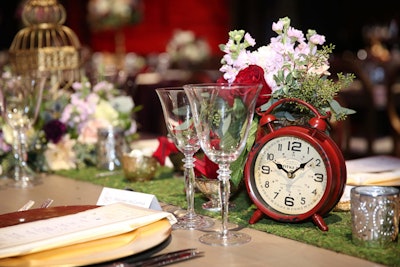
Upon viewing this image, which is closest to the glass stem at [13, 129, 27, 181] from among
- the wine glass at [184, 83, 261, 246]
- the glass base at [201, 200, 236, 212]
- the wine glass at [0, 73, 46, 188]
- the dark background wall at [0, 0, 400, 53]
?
the wine glass at [0, 73, 46, 188]

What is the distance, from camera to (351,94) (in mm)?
4258

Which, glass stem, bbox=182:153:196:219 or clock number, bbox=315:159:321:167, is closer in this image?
clock number, bbox=315:159:321:167

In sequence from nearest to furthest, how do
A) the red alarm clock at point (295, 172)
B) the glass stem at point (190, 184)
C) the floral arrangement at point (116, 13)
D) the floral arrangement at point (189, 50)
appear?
1. the red alarm clock at point (295, 172)
2. the glass stem at point (190, 184)
3. the floral arrangement at point (189, 50)
4. the floral arrangement at point (116, 13)

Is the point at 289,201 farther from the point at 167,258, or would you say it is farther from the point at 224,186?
the point at 167,258

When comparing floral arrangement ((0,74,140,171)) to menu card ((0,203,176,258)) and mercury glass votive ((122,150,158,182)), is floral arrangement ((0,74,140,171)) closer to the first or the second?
mercury glass votive ((122,150,158,182))

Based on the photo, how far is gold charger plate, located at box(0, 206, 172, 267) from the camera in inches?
39.7

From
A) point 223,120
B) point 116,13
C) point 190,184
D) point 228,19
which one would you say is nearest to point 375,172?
point 190,184

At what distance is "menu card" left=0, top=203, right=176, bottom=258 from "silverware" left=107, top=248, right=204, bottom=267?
86 millimetres

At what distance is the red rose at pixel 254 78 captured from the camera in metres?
1.33

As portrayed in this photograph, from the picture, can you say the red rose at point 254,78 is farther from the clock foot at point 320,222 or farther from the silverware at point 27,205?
the silverware at point 27,205

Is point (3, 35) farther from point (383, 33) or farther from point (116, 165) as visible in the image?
point (116, 165)

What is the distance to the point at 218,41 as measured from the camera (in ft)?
33.8

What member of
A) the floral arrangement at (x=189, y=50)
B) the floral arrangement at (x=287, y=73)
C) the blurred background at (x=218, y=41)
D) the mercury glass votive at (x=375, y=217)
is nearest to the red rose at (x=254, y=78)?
the floral arrangement at (x=287, y=73)

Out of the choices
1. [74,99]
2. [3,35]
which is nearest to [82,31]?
[3,35]
